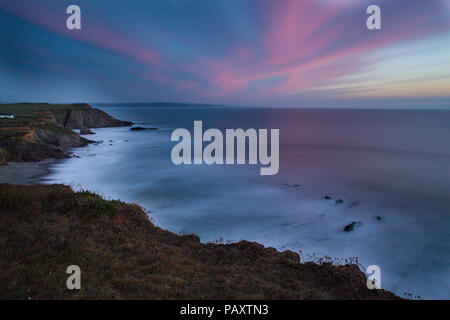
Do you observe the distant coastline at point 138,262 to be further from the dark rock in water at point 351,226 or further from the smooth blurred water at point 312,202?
the dark rock in water at point 351,226

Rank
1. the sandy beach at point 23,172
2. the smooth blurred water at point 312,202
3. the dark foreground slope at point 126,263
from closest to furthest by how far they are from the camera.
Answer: the dark foreground slope at point 126,263 < the smooth blurred water at point 312,202 < the sandy beach at point 23,172

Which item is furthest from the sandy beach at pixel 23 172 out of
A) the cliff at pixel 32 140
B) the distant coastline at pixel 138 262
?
the distant coastline at pixel 138 262

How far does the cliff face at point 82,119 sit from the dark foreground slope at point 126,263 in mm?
69673

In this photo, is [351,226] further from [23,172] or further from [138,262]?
[23,172]

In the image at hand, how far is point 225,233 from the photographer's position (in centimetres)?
1633

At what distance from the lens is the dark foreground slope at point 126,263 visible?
22.6 ft

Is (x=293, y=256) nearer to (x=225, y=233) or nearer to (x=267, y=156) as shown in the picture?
(x=225, y=233)

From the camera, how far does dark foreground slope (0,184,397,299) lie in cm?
689

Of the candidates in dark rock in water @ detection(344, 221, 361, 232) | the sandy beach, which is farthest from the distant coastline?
the sandy beach

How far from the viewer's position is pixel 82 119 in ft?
247

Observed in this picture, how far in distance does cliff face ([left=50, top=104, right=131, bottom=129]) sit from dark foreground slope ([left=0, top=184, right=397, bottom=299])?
6967 centimetres

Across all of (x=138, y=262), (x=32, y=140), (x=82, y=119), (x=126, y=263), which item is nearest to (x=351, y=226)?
(x=138, y=262)
